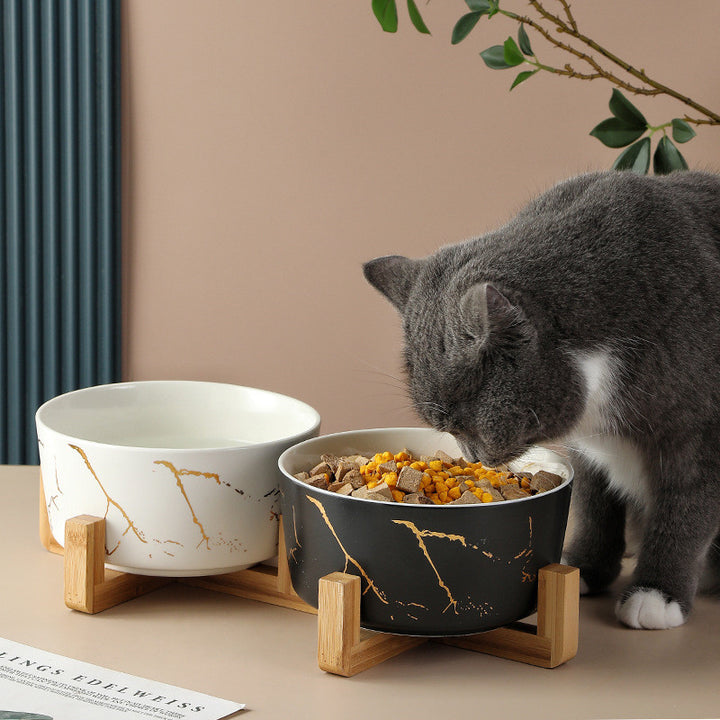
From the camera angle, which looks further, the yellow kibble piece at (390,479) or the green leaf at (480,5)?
the green leaf at (480,5)

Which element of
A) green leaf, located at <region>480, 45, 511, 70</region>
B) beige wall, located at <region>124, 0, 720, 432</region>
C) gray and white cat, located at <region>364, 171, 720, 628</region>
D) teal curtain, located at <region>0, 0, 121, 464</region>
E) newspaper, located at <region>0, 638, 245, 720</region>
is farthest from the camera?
teal curtain, located at <region>0, 0, 121, 464</region>

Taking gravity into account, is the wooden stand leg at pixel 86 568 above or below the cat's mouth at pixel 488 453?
below

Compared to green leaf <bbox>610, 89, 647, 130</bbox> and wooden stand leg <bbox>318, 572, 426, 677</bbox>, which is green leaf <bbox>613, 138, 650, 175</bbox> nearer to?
green leaf <bbox>610, 89, 647, 130</bbox>

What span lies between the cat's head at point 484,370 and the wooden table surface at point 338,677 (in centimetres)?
20

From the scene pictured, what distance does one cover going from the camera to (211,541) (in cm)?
91

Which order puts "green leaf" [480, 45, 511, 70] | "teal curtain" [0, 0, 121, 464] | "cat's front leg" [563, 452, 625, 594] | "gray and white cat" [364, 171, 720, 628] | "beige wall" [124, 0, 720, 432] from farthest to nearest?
"teal curtain" [0, 0, 121, 464] < "beige wall" [124, 0, 720, 432] < "green leaf" [480, 45, 511, 70] < "cat's front leg" [563, 452, 625, 594] < "gray and white cat" [364, 171, 720, 628]

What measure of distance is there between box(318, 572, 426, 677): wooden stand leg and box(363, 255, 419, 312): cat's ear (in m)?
0.29

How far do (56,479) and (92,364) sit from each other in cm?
125

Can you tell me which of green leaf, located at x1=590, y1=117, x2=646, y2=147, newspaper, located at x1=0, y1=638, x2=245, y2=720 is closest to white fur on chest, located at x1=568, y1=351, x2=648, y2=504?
newspaper, located at x1=0, y1=638, x2=245, y2=720

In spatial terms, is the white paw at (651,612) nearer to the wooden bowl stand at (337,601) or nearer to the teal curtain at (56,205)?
the wooden bowl stand at (337,601)

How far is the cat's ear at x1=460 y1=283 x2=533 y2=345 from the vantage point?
0.76 m

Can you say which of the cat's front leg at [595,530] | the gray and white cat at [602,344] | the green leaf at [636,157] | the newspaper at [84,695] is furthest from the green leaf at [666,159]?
the newspaper at [84,695]

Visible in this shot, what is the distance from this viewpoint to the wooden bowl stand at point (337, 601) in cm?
79

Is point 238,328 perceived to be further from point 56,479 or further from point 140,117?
point 56,479
